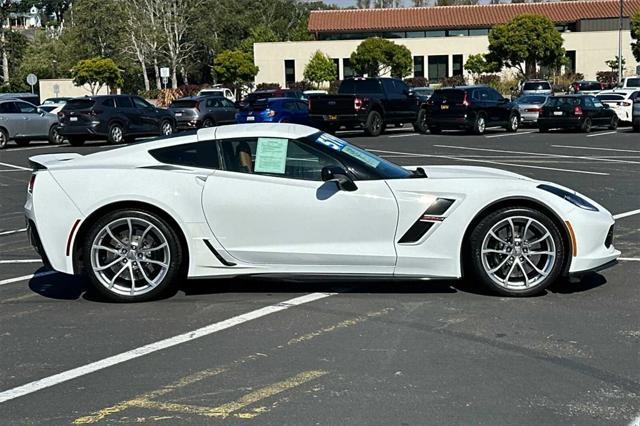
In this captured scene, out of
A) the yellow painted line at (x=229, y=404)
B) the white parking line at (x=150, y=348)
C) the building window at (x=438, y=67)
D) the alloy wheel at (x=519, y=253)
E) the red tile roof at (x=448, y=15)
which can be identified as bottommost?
the yellow painted line at (x=229, y=404)

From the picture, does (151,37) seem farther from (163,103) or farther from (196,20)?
(163,103)

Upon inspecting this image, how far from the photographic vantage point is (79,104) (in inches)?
1138

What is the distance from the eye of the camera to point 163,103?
5941 cm

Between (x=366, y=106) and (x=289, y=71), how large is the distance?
5042 cm

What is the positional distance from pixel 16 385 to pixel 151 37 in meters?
67.4

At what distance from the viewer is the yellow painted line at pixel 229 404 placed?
467 centimetres

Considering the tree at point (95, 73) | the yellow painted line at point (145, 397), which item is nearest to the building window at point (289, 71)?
the tree at point (95, 73)

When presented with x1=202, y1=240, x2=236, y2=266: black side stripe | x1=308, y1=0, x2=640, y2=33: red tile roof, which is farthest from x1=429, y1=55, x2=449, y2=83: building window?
x1=202, y1=240, x2=236, y2=266: black side stripe

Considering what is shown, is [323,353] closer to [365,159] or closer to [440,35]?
[365,159]

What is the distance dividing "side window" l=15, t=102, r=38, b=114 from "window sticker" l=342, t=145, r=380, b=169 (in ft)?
80.4

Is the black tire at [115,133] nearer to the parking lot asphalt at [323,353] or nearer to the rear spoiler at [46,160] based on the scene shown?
the parking lot asphalt at [323,353]

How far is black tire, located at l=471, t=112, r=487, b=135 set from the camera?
29953mm

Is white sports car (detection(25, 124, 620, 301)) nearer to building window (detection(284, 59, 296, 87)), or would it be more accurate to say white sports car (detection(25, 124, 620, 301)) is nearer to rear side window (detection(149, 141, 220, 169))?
rear side window (detection(149, 141, 220, 169))

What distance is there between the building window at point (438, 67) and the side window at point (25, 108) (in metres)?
51.5
